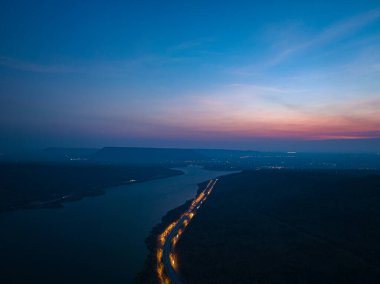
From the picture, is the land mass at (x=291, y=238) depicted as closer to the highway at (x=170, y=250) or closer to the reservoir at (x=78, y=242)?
the highway at (x=170, y=250)

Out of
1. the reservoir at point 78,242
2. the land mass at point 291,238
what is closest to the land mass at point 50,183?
the reservoir at point 78,242

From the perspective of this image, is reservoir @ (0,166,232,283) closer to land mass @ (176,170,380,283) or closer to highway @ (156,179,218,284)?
highway @ (156,179,218,284)

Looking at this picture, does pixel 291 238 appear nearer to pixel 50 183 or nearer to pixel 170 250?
pixel 170 250

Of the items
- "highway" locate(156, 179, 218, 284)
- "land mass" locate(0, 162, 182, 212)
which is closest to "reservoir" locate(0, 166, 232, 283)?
"highway" locate(156, 179, 218, 284)

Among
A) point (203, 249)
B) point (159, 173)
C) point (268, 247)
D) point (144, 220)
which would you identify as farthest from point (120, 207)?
point (159, 173)

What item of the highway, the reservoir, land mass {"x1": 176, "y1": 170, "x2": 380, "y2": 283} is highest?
land mass {"x1": 176, "y1": 170, "x2": 380, "y2": 283}
